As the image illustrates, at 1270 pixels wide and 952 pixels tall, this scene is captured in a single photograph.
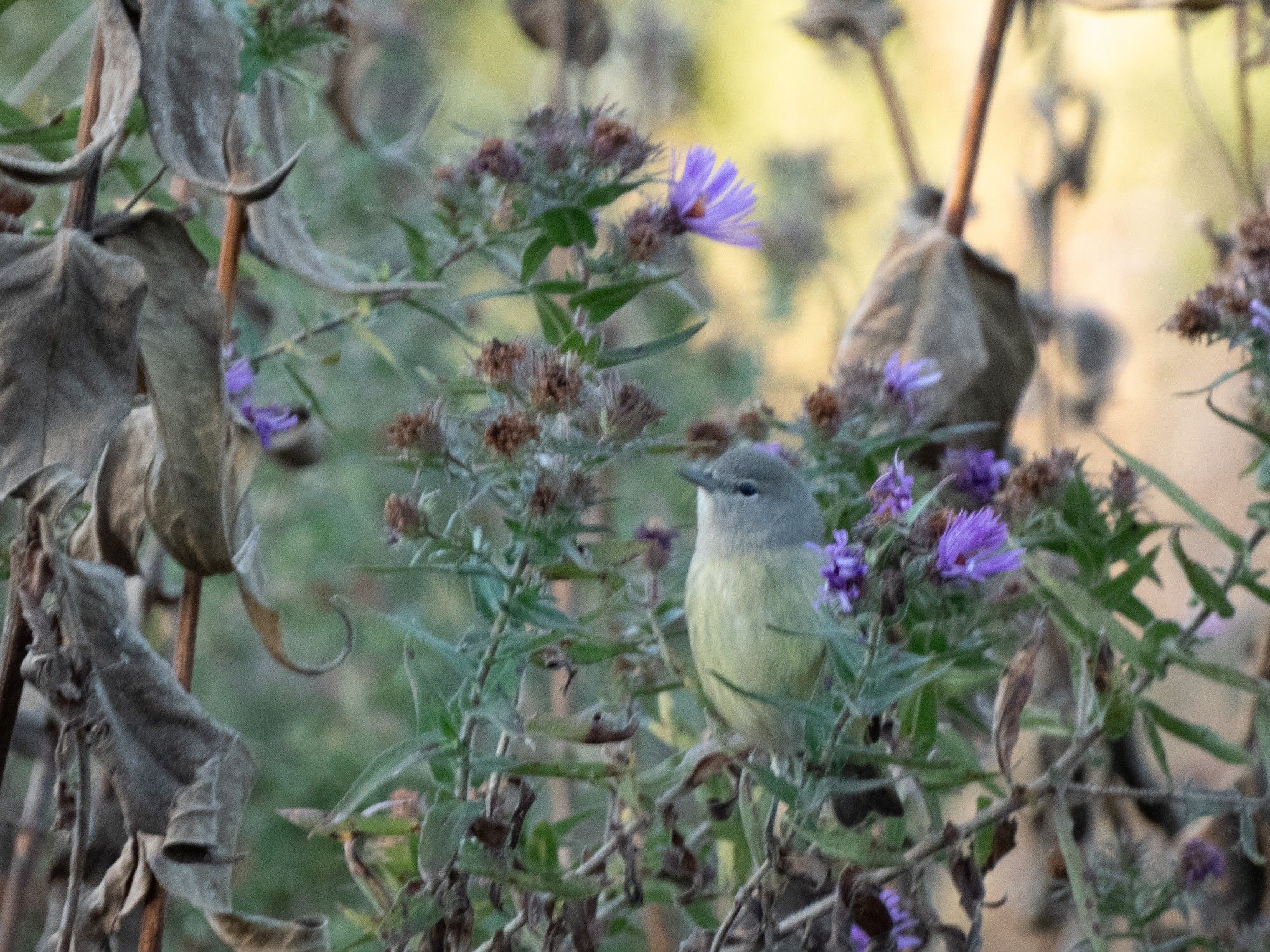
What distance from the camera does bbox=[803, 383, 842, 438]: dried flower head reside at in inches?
32.5

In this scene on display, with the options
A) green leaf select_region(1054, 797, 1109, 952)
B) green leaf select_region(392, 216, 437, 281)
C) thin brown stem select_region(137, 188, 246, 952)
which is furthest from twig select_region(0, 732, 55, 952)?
green leaf select_region(1054, 797, 1109, 952)

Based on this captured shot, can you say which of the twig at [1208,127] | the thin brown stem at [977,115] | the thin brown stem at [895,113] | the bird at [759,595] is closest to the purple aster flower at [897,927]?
the bird at [759,595]

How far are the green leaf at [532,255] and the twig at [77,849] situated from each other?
0.33 meters

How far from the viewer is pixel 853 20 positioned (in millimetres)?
1137

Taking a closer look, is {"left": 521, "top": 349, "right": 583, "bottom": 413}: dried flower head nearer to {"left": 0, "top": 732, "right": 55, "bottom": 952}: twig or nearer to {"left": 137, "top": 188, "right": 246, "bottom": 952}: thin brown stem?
{"left": 137, "top": 188, "right": 246, "bottom": 952}: thin brown stem

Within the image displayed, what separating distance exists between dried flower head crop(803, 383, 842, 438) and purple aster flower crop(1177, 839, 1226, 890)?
1.23 ft

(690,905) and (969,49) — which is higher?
(969,49)

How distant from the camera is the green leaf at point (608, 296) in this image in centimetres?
65

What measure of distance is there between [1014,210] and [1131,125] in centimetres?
64

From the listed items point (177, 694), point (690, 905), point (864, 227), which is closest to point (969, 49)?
point (864, 227)

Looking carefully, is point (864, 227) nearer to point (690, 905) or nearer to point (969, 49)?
point (969, 49)

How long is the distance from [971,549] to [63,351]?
413 millimetres

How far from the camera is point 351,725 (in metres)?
1.54

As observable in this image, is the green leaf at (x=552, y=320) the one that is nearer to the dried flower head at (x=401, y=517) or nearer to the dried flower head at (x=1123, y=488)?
the dried flower head at (x=401, y=517)
